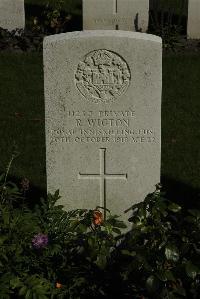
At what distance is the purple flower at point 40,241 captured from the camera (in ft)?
13.6

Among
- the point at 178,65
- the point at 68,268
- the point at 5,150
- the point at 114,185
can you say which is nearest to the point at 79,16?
the point at 178,65

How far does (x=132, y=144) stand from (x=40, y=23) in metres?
7.06

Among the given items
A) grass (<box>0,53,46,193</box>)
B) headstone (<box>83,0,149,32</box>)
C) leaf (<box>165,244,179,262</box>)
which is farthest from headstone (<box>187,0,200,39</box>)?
leaf (<box>165,244,179,262</box>)

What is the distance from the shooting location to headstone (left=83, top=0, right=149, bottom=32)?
10.9 m

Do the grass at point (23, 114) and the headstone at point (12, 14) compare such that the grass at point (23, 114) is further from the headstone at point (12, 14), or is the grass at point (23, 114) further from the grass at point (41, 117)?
the headstone at point (12, 14)

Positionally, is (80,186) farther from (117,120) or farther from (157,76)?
(157,76)

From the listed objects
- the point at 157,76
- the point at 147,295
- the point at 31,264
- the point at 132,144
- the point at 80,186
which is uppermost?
the point at 157,76

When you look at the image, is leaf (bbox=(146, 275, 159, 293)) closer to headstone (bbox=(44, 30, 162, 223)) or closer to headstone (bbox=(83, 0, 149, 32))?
headstone (bbox=(44, 30, 162, 223))

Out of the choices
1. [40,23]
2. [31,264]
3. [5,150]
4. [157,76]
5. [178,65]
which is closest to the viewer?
[31,264]

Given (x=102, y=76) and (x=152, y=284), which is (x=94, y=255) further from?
(x=102, y=76)

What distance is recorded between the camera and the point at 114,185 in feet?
17.0

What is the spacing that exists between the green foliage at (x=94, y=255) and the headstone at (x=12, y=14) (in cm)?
638

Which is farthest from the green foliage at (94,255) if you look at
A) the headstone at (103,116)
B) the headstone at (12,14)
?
the headstone at (12,14)

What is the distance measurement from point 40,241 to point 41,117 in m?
4.00
